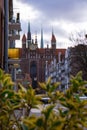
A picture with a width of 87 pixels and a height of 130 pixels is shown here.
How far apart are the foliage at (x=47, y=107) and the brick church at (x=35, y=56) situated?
146 metres

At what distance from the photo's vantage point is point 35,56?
15662 centimetres

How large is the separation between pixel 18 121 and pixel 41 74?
6176 inches

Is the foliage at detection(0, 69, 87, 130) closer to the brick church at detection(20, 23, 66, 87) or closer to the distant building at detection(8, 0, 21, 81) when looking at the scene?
the distant building at detection(8, 0, 21, 81)

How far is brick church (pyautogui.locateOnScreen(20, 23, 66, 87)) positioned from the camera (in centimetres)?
15300

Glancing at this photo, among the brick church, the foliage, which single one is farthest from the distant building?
the brick church

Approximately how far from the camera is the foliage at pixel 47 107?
9.41 feet

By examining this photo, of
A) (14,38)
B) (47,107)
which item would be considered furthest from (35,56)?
(47,107)

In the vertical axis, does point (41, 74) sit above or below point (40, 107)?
below

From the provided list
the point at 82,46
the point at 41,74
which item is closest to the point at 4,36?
the point at 82,46

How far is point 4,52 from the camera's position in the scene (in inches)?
1078

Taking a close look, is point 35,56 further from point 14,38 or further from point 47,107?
point 47,107

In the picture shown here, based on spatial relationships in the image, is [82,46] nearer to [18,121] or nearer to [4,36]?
[4,36]

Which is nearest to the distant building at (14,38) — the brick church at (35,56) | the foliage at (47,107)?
the foliage at (47,107)

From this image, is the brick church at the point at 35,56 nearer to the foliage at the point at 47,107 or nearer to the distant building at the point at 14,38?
the distant building at the point at 14,38
